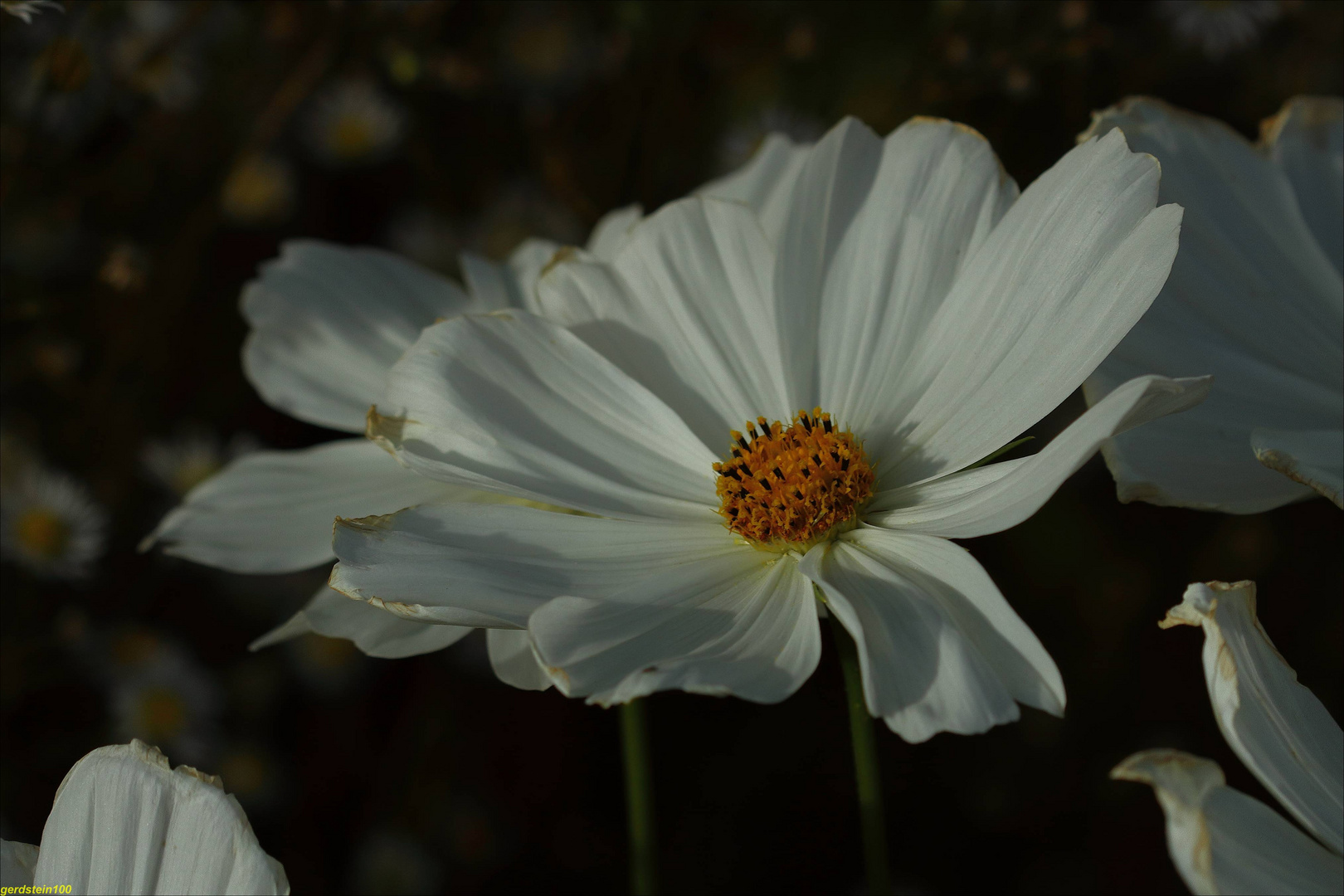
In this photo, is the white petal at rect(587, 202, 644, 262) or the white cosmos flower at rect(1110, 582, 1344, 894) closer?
the white cosmos flower at rect(1110, 582, 1344, 894)

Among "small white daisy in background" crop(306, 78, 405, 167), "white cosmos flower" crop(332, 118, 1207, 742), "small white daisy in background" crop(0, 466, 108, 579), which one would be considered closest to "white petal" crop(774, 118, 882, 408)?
"white cosmos flower" crop(332, 118, 1207, 742)

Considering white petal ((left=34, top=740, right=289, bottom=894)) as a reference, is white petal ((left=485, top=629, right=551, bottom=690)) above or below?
above

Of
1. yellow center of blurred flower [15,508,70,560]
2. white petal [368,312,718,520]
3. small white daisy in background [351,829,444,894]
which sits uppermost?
yellow center of blurred flower [15,508,70,560]

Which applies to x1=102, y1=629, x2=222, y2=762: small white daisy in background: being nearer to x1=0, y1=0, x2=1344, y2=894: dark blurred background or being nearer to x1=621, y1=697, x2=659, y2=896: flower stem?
x1=0, y1=0, x2=1344, y2=894: dark blurred background

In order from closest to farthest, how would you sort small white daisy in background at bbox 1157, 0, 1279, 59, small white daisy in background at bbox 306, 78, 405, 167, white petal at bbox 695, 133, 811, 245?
white petal at bbox 695, 133, 811, 245, small white daisy in background at bbox 1157, 0, 1279, 59, small white daisy in background at bbox 306, 78, 405, 167

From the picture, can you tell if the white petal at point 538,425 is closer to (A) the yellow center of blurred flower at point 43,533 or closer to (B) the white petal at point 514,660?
(B) the white petal at point 514,660

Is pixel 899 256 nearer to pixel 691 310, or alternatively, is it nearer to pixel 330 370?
pixel 691 310

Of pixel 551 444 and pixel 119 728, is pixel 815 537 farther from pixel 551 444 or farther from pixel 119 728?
pixel 119 728
